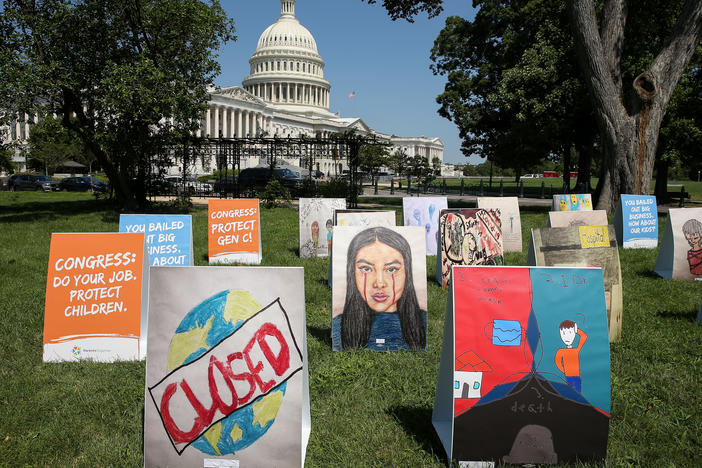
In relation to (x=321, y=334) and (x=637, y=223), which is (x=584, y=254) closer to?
(x=321, y=334)

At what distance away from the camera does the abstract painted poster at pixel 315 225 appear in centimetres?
1012

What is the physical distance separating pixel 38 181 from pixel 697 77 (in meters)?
38.6

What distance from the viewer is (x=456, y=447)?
3.14m

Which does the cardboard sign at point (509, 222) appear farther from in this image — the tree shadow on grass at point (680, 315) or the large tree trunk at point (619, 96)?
the large tree trunk at point (619, 96)

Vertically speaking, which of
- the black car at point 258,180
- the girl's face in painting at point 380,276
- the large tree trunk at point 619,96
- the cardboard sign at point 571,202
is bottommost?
the girl's face in painting at point 380,276

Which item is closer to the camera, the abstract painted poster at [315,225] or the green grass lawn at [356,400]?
the green grass lawn at [356,400]

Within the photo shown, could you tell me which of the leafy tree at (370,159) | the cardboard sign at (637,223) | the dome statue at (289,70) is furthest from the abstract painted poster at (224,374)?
the dome statue at (289,70)

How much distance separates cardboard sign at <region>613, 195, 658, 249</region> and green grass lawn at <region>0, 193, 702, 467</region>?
5294 mm

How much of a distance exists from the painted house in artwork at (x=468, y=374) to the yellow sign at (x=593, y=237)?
3.12 m

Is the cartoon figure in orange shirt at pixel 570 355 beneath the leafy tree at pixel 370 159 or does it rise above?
beneath

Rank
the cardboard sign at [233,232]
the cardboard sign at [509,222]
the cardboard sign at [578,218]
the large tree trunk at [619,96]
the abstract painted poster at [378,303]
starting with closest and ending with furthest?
the abstract painted poster at [378,303], the cardboard sign at [578,218], the cardboard sign at [233,232], the cardboard sign at [509,222], the large tree trunk at [619,96]

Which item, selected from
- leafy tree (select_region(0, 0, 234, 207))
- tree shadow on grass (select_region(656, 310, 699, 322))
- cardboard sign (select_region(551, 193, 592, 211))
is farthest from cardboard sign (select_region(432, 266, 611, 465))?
leafy tree (select_region(0, 0, 234, 207))

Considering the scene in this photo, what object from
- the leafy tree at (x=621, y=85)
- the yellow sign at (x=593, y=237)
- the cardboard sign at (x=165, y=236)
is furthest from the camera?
the leafy tree at (x=621, y=85)

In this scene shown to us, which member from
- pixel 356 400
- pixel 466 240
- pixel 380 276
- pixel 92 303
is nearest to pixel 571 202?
pixel 466 240
